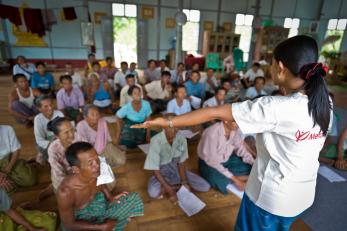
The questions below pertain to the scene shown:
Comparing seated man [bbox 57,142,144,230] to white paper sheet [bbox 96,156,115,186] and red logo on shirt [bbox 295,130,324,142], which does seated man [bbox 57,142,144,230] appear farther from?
red logo on shirt [bbox 295,130,324,142]

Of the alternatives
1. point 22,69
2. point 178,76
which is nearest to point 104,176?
point 178,76

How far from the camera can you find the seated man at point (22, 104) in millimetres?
3826

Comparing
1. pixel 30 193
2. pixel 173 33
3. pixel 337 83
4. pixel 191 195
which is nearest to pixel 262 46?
pixel 337 83

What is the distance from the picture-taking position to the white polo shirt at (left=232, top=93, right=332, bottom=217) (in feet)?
2.89

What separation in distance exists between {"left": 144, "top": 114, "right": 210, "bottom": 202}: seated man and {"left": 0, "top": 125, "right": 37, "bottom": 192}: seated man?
1271mm

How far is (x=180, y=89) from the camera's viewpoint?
3623 mm

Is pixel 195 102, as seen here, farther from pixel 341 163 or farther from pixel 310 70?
pixel 310 70

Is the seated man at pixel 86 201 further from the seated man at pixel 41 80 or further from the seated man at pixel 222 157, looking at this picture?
the seated man at pixel 41 80

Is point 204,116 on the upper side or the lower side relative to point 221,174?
upper

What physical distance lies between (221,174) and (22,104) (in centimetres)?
349

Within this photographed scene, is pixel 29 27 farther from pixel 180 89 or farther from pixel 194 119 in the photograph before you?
pixel 194 119

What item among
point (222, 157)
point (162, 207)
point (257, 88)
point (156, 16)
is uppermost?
point (156, 16)

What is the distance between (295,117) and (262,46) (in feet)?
36.8

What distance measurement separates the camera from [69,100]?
3.99 meters
